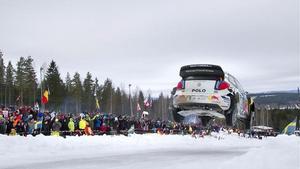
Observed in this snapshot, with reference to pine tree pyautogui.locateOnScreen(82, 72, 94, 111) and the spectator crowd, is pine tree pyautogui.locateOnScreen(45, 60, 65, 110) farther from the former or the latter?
the spectator crowd

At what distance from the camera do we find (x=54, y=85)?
8519 centimetres

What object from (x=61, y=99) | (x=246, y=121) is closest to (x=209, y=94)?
(x=246, y=121)

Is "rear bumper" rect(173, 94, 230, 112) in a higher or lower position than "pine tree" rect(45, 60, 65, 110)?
lower

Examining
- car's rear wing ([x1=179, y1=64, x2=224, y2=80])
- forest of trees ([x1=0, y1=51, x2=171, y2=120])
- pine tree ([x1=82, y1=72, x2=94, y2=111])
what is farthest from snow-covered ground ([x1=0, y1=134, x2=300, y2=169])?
pine tree ([x1=82, y1=72, x2=94, y2=111])

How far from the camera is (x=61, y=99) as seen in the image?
87.0 meters

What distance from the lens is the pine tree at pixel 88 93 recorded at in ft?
361

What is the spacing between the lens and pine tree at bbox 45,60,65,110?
84225 mm

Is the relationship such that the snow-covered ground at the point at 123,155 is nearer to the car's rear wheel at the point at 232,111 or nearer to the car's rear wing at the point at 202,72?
the car's rear wheel at the point at 232,111

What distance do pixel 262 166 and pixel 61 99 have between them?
8165 centimetres

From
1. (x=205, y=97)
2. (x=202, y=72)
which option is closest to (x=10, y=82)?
(x=202, y=72)

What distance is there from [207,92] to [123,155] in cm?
400

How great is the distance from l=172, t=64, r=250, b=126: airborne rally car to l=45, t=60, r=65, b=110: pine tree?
227 ft

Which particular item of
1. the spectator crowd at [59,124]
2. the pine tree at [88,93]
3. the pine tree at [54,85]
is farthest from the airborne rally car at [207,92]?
the pine tree at [88,93]

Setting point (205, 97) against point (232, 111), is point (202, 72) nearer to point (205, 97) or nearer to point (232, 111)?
point (205, 97)
